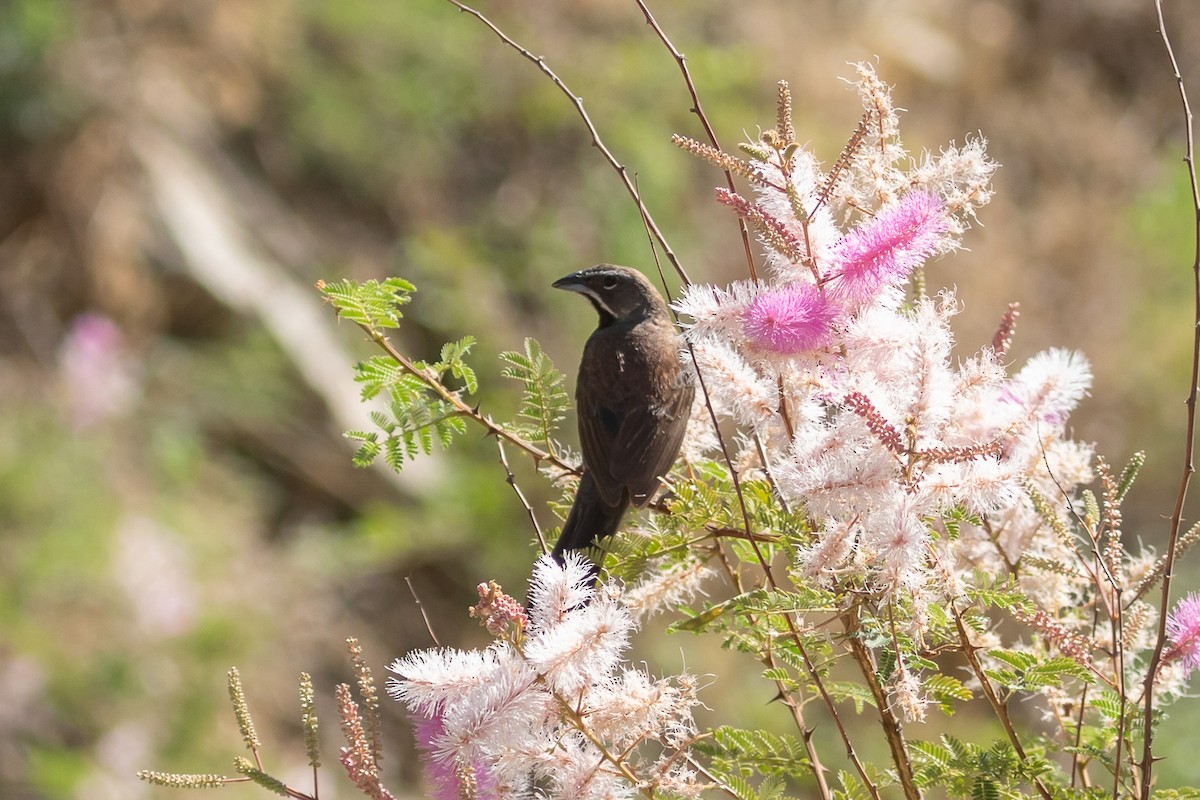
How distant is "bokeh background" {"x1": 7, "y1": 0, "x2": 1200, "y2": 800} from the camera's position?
636 centimetres

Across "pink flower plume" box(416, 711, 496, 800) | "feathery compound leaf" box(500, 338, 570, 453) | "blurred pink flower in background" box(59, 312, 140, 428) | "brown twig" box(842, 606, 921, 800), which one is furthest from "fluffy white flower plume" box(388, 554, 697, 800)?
"blurred pink flower in background" box(59, 312, 140, 428)

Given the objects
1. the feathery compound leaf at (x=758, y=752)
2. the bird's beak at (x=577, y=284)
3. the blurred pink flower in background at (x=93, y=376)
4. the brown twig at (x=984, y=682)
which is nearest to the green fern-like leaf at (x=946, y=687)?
the brown twig at (x=984, y=682)

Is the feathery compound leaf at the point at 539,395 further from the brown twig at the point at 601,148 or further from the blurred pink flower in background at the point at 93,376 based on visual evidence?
the blurred pink flower in background at the point at 93,376

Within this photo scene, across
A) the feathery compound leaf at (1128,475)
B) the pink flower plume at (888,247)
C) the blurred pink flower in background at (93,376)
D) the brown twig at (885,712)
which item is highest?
the blurred pink flower in background at (93,376)

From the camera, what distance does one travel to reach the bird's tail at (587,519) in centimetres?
221

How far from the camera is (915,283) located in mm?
1764

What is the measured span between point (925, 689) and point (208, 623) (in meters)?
5.26

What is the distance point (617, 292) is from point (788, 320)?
2.04 m

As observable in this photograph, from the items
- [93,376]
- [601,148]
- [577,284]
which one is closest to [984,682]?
[601,148]

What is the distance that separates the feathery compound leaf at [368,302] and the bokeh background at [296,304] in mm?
4524

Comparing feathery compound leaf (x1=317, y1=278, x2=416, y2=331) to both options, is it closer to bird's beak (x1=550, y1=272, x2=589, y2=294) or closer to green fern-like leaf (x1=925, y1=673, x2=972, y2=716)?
green fern-like leaf (x1=925, y1=673, x2=972, y2=716)

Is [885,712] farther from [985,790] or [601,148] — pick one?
[601,148]

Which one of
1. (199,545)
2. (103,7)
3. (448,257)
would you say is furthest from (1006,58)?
(199,545)

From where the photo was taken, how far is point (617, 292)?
3.55 m
